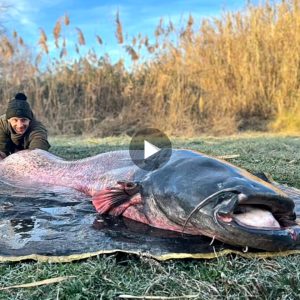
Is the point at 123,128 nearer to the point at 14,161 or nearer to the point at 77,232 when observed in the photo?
the point at 14,161

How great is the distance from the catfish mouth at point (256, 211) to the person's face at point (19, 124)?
2.63 metres

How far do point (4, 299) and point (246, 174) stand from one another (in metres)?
0.93

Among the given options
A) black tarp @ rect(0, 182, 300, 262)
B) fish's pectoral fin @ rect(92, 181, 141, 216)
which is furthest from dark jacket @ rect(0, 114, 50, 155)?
fish's pectoral fin @ rect(92, 181, 141, 216)

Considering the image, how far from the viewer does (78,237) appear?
1.71 m

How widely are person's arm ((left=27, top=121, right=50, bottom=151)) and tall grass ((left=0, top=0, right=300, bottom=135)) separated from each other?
3.91 metres

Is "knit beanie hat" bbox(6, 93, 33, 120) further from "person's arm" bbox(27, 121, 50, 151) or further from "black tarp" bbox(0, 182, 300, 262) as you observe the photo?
"black tarp" bbox(0, 182, 300, 262)

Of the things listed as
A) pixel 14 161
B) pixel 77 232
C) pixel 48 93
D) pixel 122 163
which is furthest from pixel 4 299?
pixel 48 93

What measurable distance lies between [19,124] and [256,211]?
2.70 metres

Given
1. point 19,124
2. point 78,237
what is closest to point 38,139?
point 19,124

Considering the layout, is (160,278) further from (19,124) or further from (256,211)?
(19,124)

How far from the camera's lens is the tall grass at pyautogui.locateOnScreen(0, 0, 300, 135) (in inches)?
313

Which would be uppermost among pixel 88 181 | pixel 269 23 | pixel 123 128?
pixel 269 23

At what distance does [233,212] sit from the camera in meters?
1.57

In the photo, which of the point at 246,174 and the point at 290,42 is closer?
the point at 246,174
